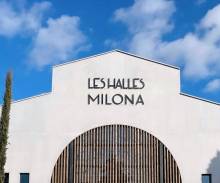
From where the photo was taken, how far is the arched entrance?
4134 centimetres

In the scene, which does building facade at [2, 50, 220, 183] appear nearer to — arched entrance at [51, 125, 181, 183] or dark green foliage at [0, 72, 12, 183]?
arched entrance at [51, 125, 181, 183]

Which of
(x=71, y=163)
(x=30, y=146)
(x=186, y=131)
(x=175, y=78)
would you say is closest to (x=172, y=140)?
(x=186, y=131)

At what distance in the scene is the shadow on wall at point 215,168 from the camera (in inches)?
1618

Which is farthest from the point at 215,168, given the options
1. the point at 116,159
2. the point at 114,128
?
the point at 114,128

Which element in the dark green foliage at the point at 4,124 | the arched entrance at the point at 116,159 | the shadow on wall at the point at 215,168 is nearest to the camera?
the dark green foliage at the point at 4,124

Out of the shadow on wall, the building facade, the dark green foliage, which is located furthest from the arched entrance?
the dark green foliage

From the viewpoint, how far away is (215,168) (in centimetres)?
4122

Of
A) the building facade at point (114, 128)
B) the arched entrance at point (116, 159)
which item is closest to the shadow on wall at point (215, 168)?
the building facade at point (114, 128)

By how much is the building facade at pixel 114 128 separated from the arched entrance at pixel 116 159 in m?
0.07

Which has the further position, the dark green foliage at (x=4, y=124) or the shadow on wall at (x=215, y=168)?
the shadow on wall at (x=215, y=168)

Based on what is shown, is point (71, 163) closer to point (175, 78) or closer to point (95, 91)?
point (95, 91)

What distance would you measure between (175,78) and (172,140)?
14.7 ft

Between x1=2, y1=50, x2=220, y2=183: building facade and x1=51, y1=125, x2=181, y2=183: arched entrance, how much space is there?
0.23 ft

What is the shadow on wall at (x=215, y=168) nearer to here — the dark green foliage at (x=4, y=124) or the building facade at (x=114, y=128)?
the building facade at (x=114, y=128)
